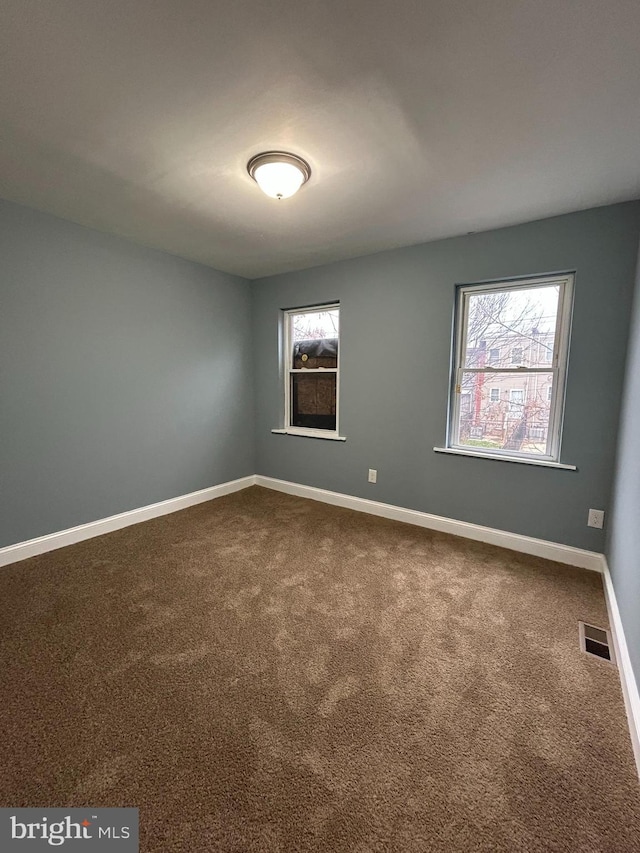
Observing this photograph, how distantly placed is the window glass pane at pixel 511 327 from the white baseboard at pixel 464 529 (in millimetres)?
1313

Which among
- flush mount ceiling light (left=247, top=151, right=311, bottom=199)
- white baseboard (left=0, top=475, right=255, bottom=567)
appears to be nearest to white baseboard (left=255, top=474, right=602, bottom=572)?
white baseboard (left=0, top=475, right=255, bottom=567)

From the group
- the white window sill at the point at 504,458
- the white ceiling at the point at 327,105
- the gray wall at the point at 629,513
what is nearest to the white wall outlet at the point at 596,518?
the gray wall at the point at 629,513

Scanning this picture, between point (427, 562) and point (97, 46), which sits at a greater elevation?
point (97, 46)

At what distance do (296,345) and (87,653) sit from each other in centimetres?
315

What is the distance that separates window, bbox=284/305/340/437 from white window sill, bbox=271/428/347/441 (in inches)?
0.5

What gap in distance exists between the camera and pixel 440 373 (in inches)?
116

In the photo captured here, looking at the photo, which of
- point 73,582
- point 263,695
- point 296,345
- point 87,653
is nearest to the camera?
point 263,695

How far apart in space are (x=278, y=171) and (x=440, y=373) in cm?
189

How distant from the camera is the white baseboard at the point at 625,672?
127cm

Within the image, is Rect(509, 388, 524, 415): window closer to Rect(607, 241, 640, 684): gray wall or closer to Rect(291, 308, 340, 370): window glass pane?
Rect(607, 241, 640, 684): gray wall

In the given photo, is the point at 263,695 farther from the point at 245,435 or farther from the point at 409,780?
the point at 245,435

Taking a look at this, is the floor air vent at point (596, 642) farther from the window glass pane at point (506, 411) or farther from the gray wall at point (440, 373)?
the window glass pane at point (506, 411)

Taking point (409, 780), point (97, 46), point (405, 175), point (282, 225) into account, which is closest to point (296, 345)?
point (282, 225)

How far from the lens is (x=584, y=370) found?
239cm
